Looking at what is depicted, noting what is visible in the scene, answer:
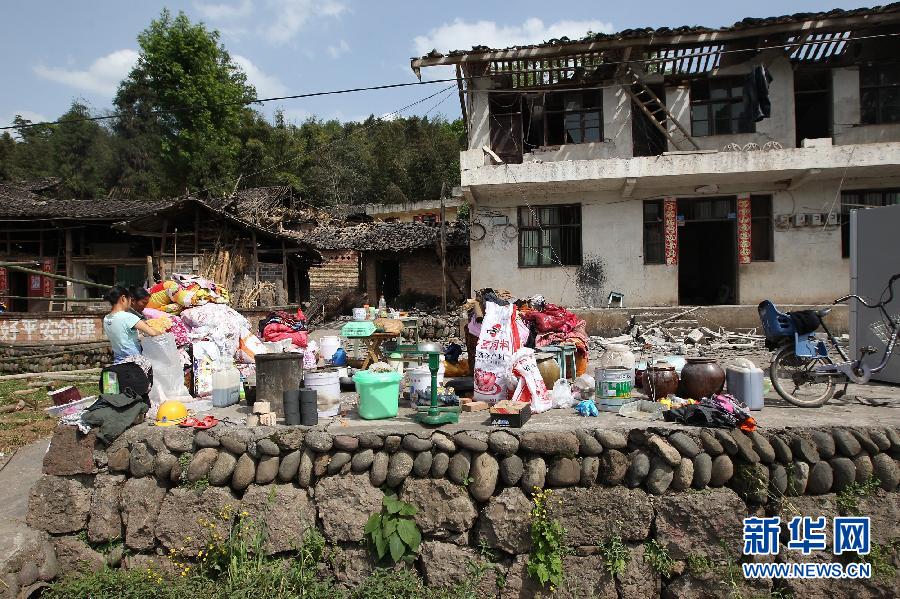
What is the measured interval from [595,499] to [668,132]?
39.9 feet

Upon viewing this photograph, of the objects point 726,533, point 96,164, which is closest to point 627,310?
point 726,533

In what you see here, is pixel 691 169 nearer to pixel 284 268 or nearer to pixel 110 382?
pixel 110 382

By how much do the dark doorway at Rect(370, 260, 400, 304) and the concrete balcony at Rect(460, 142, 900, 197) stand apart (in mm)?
8676

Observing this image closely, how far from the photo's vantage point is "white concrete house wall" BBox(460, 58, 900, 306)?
40.7ft

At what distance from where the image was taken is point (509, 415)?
14.5 feet

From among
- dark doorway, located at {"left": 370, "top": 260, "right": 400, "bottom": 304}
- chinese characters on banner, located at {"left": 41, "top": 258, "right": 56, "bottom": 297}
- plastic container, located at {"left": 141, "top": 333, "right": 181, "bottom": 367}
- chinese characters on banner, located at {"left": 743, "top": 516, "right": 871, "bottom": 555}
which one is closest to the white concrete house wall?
dark doorway, located at {"left": 370, "top": 260, "right": 400, "bottom": 304}

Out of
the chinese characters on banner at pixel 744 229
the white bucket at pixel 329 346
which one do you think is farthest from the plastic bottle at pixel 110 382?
the chinese characters on banner at pixel 744 229

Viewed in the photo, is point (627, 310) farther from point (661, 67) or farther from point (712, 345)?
point (661, 67)

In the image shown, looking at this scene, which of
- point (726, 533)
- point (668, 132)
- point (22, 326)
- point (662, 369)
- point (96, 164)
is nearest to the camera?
point (726, 533)

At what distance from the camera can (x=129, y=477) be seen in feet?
14.8

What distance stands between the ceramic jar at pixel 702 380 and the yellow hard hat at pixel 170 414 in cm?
504

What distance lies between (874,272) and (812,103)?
34.6 feet

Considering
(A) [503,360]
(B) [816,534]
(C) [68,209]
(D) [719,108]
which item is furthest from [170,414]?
(C) [68,209]

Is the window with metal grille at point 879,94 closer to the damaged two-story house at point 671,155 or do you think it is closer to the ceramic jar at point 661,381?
the damaged two-story house at point 671,155
